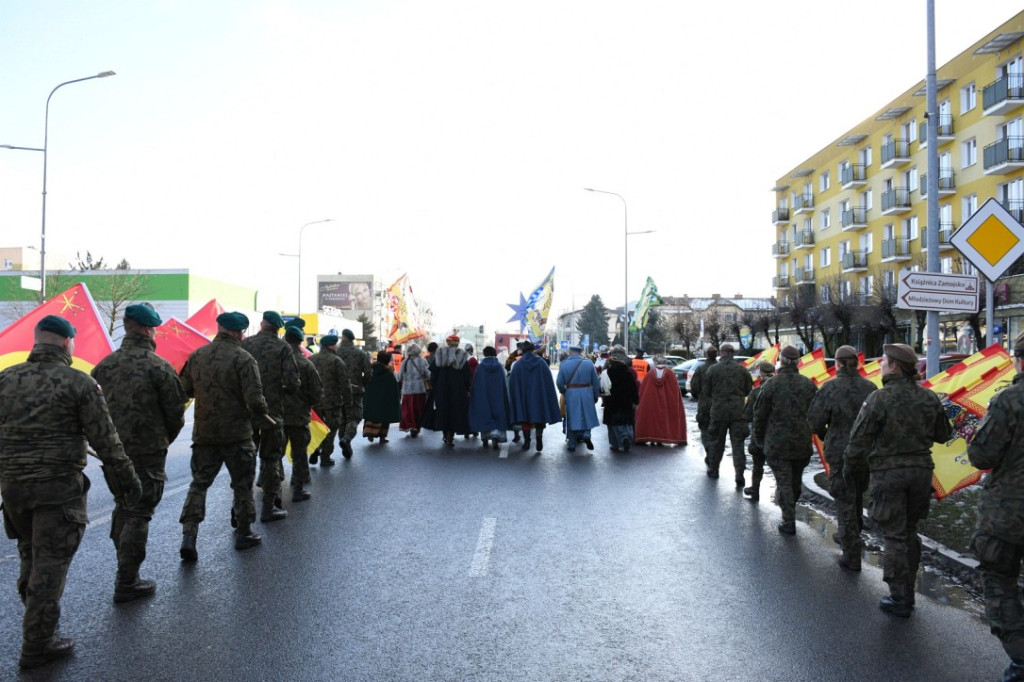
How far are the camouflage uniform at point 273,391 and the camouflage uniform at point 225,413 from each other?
3.25 feet

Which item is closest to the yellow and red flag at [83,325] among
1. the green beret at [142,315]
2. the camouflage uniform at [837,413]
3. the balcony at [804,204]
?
the green beret at [142,315]

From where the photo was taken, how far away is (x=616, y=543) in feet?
23.8

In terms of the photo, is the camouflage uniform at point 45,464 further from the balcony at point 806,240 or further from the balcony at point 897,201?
the balcony at point 806,240

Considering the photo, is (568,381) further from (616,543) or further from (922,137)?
(922,137)

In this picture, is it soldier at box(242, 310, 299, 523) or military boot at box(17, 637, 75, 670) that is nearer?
military boot at box(17, 637, 75, 670)

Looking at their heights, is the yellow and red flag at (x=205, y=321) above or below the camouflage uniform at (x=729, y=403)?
above

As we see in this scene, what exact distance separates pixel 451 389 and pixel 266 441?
6.72 m

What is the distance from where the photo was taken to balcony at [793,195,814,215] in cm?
5816

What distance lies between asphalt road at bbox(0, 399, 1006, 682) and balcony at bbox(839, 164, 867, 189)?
46.8m

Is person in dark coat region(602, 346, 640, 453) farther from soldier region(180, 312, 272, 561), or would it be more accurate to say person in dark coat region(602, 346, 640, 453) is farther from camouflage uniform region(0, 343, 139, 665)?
camouflage uniform region(0, 343, 139, 665)

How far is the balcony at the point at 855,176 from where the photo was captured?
165 feet

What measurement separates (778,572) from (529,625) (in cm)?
232

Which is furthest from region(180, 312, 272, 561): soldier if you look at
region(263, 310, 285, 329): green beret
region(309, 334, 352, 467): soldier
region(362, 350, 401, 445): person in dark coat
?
region(362, 350, 401, 445): person in dark coat

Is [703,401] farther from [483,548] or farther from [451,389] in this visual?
[483,548]
